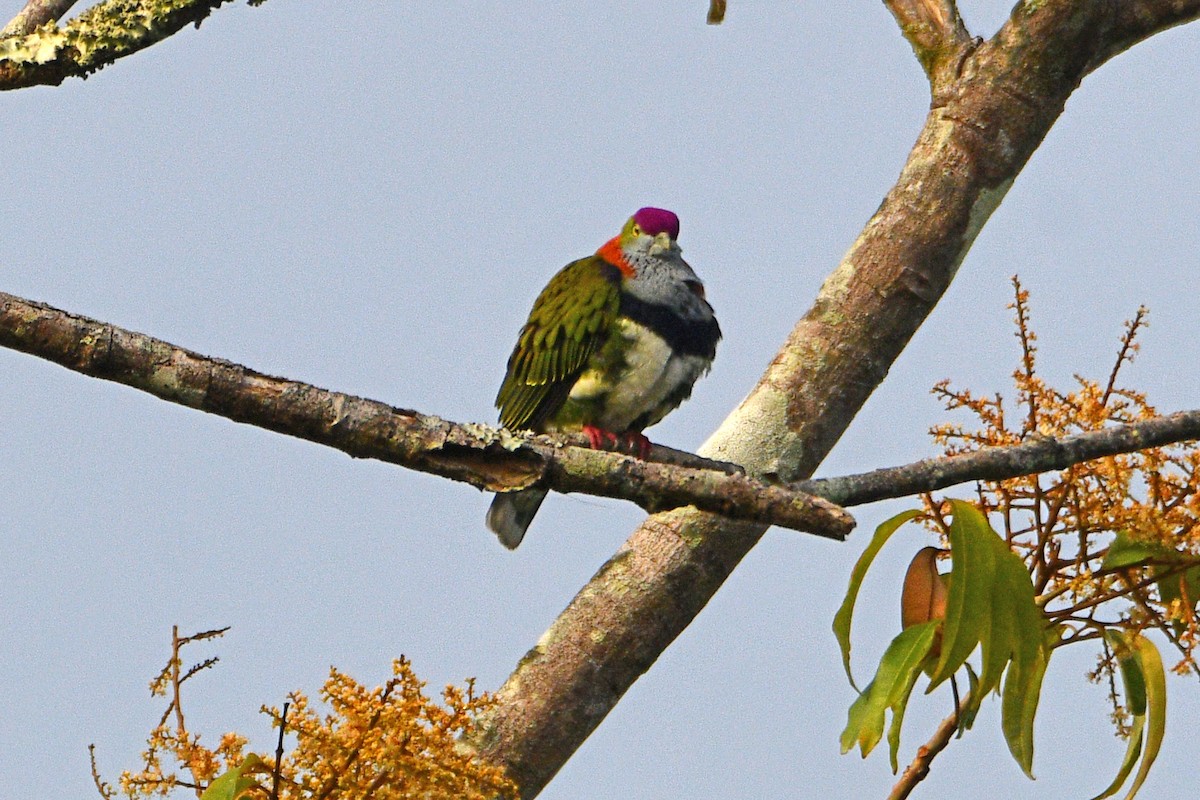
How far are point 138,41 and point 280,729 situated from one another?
1.48 metres

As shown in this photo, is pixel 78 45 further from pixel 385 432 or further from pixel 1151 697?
pixel 1151 697

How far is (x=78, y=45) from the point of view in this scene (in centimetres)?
292

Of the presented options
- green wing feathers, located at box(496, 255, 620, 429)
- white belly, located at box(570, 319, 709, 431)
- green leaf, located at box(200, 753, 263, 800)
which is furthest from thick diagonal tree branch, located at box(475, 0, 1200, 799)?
green leaf, located at box(200, 753, 263, 800)

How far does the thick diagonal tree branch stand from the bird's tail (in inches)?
34.7

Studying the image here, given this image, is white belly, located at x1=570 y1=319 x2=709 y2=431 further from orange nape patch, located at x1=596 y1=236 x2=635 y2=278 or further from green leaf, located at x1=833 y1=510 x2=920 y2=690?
green leaf, located at x1=833 y1=510 x2=920 y2=690

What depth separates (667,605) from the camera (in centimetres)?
371

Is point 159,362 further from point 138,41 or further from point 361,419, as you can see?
point 138,41

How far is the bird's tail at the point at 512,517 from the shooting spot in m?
4.64

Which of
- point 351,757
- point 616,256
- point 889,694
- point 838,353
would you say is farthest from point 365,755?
point 616,256

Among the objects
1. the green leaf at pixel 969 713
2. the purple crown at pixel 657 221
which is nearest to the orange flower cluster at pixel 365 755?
the green leaf at pixel 969 713

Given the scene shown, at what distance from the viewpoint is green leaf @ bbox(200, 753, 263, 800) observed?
2.29 m

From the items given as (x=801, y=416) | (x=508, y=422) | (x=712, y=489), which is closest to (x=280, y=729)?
(x=712, y=489)

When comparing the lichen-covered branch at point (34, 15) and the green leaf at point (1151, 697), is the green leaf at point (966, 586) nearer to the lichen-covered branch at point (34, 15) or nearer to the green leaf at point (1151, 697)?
the green leaf at point (1151, 697)

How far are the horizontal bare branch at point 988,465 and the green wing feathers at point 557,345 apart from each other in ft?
6.35
